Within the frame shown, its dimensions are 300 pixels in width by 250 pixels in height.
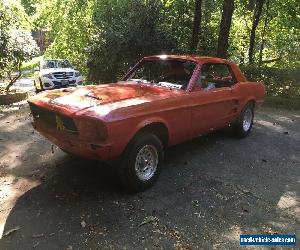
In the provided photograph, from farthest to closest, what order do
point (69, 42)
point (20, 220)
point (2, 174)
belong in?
point (69, 42), point (2, 174), point (20, 220)

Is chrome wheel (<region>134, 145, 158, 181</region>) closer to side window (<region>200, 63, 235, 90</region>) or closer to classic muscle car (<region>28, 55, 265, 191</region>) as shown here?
classic muscle car (<region>28, 55, 265, 191</region>)

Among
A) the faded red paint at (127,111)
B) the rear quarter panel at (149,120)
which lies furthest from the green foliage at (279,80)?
the rear quarter panel at (149,120)

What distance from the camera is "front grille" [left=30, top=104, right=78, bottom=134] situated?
461 cm

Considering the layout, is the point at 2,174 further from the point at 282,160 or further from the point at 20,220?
the point at 282,160

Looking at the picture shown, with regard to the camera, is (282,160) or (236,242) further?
(282,160)

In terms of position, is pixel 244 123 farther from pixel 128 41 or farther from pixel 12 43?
pixel 12 43

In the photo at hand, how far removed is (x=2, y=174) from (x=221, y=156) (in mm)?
3710

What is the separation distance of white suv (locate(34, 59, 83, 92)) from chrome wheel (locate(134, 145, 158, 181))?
10.9 m

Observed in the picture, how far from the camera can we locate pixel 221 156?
21.4 ft

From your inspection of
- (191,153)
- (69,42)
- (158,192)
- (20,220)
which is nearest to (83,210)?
(20,220)

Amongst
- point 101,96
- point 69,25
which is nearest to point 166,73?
point 101,96

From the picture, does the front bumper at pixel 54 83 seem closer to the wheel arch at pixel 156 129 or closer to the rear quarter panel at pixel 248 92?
the rear quarter panel at pixel 248 92

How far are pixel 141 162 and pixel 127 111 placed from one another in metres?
0.83

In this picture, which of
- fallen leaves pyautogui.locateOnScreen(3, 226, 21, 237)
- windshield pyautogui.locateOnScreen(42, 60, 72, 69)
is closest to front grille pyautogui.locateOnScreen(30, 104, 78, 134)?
fallen leaves pyautogui.locateOnScreen(3, 226, 21, 237)
